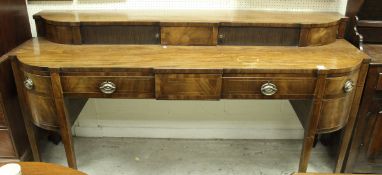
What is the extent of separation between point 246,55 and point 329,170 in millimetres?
1025

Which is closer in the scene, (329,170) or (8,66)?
(8,66)

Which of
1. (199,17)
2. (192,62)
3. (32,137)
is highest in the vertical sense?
(199,17)

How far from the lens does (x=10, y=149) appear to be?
5.83 feet

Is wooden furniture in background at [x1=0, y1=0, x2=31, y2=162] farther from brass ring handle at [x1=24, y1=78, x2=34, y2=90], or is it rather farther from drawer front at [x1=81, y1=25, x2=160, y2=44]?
drawer front at [x1=81, y1=25, x2=160, y2=44]

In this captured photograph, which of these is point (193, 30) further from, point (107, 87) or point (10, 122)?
point (10, 122)

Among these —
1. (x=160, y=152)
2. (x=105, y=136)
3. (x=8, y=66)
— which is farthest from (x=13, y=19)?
(x=160, y=152)

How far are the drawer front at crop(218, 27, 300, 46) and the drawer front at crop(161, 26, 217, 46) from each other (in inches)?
2.2

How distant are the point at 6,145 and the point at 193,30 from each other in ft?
3.87

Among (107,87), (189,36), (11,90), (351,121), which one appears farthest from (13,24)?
(351,121)

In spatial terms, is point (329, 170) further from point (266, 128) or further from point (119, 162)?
point (119, 162)

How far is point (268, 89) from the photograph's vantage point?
4.79 ft

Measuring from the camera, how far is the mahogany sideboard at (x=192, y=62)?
4.72ft

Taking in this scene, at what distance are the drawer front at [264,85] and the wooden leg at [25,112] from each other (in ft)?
3.21

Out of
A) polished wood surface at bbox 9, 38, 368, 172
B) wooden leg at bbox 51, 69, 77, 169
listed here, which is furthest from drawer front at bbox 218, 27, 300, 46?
wooden leg at bbox 51, 69, 77, 169
